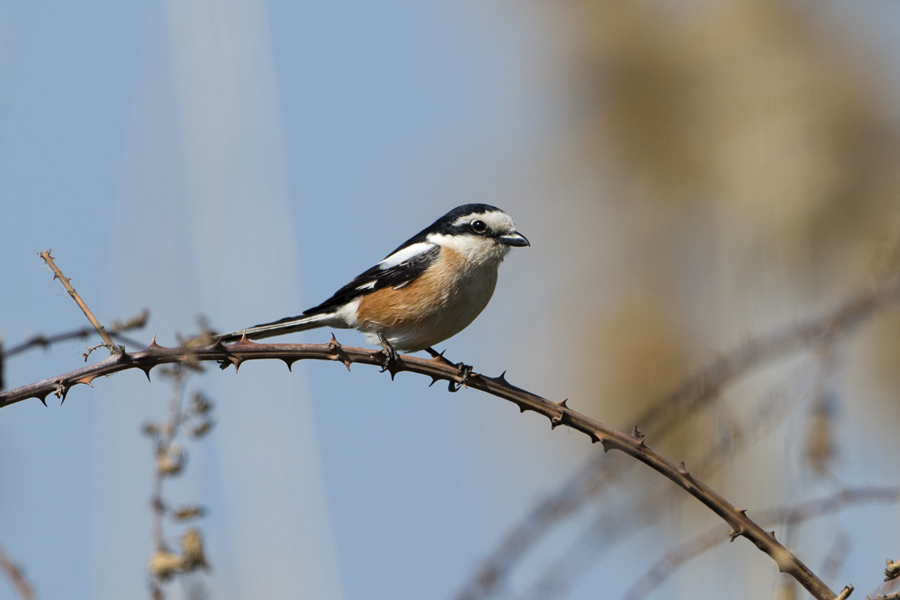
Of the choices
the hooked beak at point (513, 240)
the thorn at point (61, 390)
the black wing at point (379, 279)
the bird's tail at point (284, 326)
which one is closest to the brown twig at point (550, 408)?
the thorn at point (61, 390)

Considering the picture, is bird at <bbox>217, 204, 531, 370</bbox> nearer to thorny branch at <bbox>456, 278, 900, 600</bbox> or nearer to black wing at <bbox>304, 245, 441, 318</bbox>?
black wing at <bbox>304, 245, 441, 318</bbox>

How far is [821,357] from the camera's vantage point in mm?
2281

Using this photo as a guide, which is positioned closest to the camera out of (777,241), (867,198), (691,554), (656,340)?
(691,554)

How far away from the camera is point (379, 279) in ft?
12.8

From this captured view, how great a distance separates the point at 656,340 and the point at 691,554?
22.8 ft

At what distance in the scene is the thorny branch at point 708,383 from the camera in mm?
1992

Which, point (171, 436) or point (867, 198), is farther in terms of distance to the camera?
point (867, 198)

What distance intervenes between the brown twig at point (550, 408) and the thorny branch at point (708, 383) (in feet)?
0.61

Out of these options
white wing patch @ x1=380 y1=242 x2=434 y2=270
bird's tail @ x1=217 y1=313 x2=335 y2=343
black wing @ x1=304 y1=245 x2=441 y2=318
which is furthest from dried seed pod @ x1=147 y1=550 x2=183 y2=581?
white wing patch @ x1=380 y1=242 x2=434 y2=270

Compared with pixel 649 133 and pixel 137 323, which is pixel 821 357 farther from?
pixel 649 133

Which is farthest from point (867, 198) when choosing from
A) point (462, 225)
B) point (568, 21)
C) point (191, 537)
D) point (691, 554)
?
point (191, 537)

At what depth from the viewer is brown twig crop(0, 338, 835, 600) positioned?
1.59 meters

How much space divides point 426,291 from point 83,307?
6.61 ft

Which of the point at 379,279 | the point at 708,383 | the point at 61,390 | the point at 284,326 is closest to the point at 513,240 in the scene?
the point at 379,279
